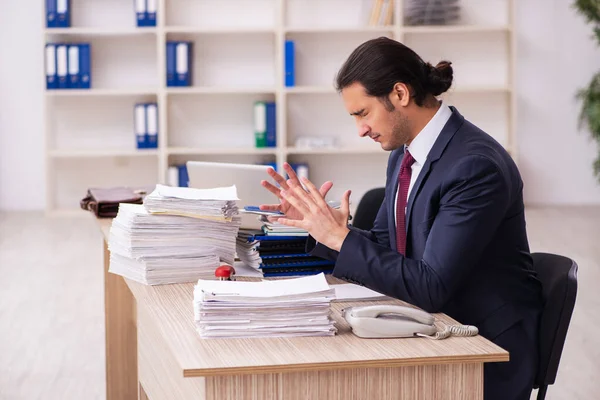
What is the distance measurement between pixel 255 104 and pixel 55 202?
1856 millimetres

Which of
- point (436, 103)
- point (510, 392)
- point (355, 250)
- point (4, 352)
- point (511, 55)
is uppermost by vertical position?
point (511, 55)

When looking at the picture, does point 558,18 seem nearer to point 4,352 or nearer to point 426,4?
point 426,4

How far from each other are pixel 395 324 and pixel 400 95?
2.00 feet

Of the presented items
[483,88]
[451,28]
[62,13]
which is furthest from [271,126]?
[62,13]

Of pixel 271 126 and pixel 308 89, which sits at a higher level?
pixel 308 89

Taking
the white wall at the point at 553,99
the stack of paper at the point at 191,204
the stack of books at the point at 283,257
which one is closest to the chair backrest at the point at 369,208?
the stack of books at the point at 283,257

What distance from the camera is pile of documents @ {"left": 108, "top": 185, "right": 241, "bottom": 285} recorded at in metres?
2.14

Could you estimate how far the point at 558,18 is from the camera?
756 centimetres

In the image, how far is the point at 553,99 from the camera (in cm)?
762

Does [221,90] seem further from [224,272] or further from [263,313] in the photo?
[263,313]

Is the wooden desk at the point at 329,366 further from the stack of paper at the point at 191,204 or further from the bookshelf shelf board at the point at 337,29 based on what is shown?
the bookshelf shelf board at the point at 337,29

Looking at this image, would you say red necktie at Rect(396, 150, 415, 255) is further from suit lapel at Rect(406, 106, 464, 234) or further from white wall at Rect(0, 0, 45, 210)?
white wall at Rect(0, 0, 45, 210)

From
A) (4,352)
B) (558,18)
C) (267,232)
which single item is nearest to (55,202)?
(4,352)

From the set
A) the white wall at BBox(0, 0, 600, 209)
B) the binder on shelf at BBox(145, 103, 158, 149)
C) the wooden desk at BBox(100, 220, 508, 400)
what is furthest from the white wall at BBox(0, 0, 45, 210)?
the wooden desk at BBox(100, 220, 508, 400)
